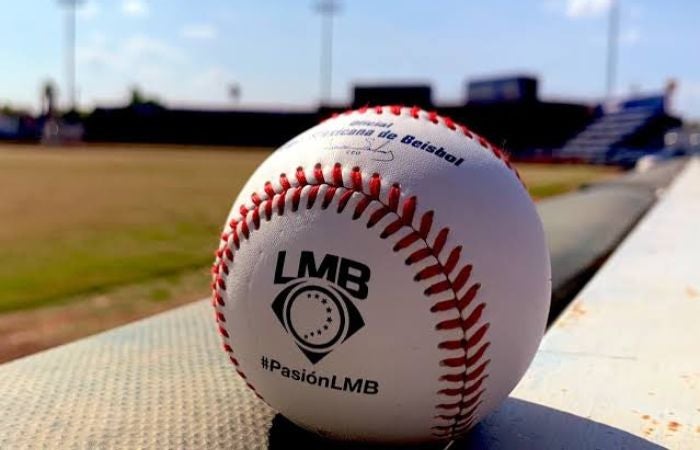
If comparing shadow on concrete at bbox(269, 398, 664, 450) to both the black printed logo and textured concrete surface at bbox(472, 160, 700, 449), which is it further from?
the black printed logo

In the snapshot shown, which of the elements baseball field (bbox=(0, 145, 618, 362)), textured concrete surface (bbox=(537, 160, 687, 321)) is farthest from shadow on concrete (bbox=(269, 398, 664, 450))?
textured concrete surface (bbox=(537, 160, 687, 321))

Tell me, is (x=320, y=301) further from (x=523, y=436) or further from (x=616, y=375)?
(x=616, y=375)

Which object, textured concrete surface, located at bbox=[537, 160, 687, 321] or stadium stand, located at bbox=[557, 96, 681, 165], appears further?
stadium stand, located at bbox=[557, 96, 681, 165]

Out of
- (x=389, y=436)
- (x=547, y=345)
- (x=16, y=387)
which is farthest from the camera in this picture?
(x=547, y=345)

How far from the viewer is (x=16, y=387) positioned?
1810 mm

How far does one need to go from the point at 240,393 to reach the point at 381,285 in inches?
23.3

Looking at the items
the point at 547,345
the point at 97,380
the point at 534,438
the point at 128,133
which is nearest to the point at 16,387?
the point at 97,380

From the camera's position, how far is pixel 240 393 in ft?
5.76

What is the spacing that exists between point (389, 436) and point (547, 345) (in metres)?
0.93

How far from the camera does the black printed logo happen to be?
135 centimetres

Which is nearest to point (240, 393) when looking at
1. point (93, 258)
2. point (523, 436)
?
point (523, 436)

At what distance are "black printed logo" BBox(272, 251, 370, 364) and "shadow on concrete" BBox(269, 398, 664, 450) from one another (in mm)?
228

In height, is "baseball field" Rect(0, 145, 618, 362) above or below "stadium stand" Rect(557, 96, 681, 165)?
above

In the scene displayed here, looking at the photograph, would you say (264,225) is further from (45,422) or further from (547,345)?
(547,345)
